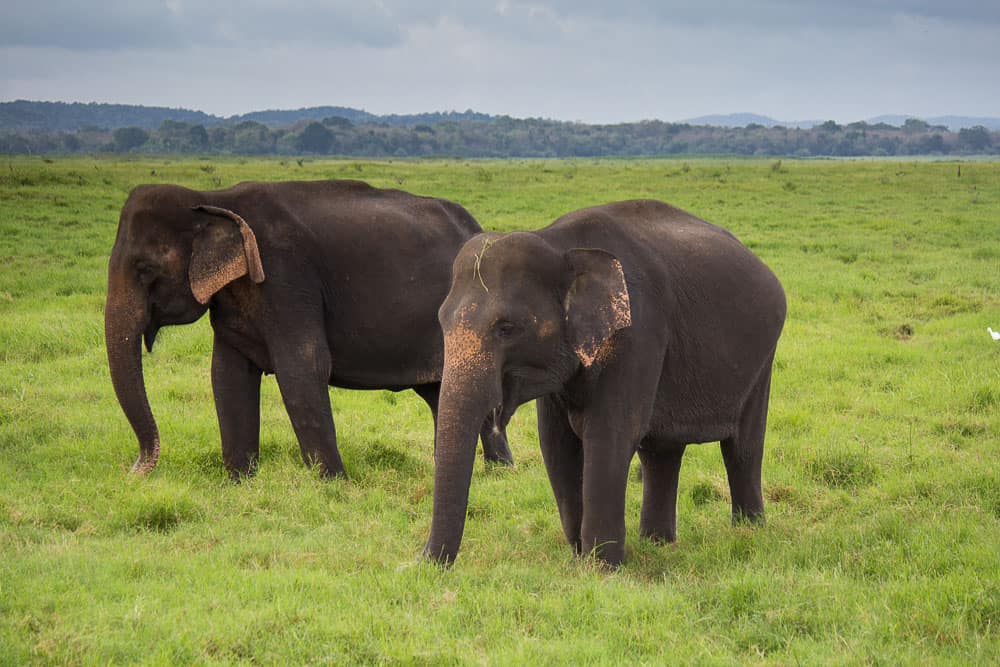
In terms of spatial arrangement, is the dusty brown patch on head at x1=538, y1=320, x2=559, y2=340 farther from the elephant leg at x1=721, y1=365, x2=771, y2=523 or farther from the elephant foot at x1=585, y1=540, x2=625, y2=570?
the elephant leg at x1=721, y1=365, x2=771, y2=523

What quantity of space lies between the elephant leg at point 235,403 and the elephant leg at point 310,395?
17.4 inches

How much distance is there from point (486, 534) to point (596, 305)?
2234 mm

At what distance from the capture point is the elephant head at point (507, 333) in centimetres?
540

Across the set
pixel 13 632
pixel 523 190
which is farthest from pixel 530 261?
pixel 523 190

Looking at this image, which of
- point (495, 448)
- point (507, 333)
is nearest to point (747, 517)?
point (495, 448)

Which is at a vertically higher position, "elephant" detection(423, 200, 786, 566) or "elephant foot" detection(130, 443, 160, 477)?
"elephant" detection(423, 200, 786, 566)

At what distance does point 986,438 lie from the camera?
9.47m

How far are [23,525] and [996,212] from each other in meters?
27.0

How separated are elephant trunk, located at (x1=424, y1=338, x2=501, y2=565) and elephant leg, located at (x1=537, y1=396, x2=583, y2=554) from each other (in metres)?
1.17

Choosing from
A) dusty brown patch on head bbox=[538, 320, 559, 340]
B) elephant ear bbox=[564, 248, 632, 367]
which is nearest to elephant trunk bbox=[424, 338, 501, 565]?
dusty brown patch on head bbox=[538, 320, 559, 340]

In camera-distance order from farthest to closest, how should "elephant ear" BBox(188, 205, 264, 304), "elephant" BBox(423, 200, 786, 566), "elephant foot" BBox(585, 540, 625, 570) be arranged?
"elephant ear" BBox(188, 205, 264, 304) → "elephant foot" BBox(585, 540, 625, 570) → "elephant" BBox(423, 200, 786, 566)

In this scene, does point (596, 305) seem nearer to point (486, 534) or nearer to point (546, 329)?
point (546, 329)

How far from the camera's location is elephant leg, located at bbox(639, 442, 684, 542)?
7.27 m

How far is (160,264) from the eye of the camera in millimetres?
7914
